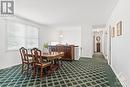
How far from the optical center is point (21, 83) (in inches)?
127

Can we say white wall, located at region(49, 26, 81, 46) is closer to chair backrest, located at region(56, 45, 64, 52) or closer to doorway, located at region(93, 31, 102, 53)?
chair backrest, located at region(56, 45, 64, 52)

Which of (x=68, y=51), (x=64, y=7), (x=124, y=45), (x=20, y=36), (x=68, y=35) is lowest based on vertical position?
(x=68, y=51)

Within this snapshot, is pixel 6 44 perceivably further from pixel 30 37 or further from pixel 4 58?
pixel 30 37

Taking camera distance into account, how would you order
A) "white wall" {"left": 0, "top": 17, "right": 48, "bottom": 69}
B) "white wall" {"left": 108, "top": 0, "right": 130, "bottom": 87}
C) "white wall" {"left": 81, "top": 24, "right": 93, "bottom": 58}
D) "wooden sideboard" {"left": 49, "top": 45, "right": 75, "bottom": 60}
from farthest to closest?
"white wall" {"left": 81, "top": 24, "right": 93, "bottom": 58} < "wooden sideboard" {"left": 49, "top": 45, "right": 75, "bottom": 60} < "white wall" {"left": 0, "top": 17, "right": 48, "bottom": 69} < "white wall" {"left": 108, "top": 0, "right": 130, "bottom": 87}

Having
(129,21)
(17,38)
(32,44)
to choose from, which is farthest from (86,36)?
(129,21)

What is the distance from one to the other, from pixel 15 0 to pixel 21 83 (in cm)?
256

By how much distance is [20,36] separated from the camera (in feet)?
20.0

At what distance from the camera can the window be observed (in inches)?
215

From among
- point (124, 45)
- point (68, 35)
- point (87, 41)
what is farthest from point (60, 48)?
point (124, 45)

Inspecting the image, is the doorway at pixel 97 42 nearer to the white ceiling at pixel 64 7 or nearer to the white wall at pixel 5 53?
the white ceiling at pixel 64 7


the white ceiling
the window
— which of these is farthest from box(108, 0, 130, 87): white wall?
the window

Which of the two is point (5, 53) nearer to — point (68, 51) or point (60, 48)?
point (60, 48)

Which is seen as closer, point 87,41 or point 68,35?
point 87,41

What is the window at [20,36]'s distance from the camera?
17.9 feet
